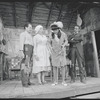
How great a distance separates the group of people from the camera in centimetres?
374

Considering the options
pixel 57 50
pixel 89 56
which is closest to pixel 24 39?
pixel 57 50

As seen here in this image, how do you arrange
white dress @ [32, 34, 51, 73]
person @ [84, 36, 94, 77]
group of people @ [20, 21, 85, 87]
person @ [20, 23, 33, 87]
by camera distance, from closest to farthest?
person @ [20, 23, 33, 87], group of people @ [20, 21, 85, 87], white dress @ [32, 34, 51, 73], person @ [84, 36, 94, 77]

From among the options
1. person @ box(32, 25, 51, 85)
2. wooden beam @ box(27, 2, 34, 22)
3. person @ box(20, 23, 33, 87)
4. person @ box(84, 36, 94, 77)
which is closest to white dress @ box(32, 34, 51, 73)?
person @ box(32, 25, 51, 85)

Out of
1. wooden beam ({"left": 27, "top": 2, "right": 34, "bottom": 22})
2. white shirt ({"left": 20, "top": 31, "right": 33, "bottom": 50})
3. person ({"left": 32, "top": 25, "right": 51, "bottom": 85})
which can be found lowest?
person ({"left": 32, "top": 25, "right": 51, "bottom": 85})

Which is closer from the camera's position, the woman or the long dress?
the long dress

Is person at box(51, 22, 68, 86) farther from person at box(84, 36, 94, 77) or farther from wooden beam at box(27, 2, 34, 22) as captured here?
person at box(84, 36, 94, 77)

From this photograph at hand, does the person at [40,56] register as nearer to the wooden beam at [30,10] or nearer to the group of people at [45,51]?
the group of people at [45,51]

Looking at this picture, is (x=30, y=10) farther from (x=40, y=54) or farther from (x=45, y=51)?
(x=40, y=54)

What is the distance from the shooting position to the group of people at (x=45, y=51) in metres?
3.74

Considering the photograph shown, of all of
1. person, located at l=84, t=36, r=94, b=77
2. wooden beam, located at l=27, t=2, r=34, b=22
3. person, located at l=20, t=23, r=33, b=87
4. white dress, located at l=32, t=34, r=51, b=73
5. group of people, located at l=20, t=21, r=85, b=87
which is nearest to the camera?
person, located at l=20, t=23, r=33, b=87

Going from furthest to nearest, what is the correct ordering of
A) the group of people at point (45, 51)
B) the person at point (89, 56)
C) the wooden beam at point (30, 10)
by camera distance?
the person at point (89, 56)
the wooden beam at point (30, 10)
the group of people at point (45, 51)

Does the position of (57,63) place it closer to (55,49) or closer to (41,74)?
(55,49)

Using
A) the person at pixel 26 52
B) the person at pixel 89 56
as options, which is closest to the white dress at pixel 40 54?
the person at pixel 26 52

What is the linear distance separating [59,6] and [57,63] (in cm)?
408
